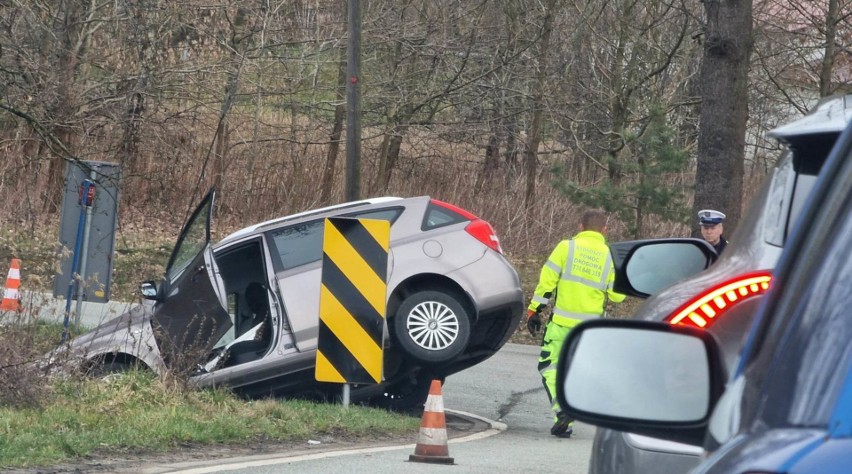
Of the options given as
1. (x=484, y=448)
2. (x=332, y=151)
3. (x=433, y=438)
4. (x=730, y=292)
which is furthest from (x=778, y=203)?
(x=332, y=151)

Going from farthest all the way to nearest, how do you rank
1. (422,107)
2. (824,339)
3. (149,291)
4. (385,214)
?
(422,107)
(385,214)
(149,291)
(824,339)

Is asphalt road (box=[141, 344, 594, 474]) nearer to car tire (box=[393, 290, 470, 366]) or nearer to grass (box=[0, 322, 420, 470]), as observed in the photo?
grass (box=[0, 322, 420, 470])

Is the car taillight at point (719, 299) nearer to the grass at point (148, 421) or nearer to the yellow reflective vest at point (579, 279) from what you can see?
the grass at point (148, 421)

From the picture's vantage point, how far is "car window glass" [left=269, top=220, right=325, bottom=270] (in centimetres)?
1060

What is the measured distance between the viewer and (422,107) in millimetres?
28203

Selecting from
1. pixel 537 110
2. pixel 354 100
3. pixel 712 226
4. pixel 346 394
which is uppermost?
pixel 537 110

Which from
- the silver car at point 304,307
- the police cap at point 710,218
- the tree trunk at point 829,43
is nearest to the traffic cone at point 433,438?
the silver car at point 304,307

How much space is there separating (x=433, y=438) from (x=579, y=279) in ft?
9.34

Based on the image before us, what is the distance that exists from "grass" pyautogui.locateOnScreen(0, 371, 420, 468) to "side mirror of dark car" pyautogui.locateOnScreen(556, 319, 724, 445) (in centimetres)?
541

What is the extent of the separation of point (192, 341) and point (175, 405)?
848 millimetres

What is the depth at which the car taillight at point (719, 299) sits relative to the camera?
319cm

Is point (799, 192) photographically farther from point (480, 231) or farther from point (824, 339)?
point (480, 231)

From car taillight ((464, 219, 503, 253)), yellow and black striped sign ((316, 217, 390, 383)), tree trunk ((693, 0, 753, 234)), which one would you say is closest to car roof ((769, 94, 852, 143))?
yellow and black striped sign ((316, 217, 390, 383))

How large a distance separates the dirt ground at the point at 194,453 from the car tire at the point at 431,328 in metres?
0.67
